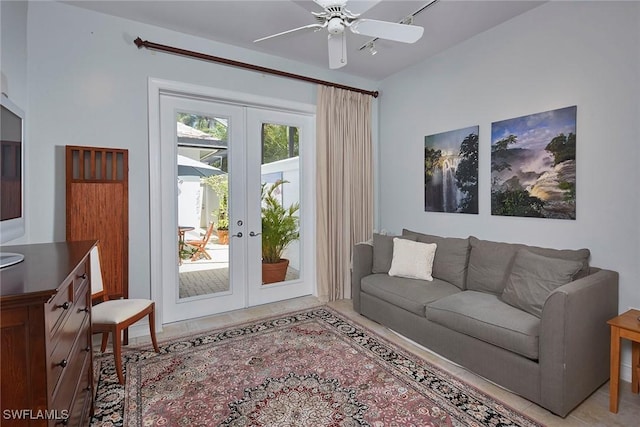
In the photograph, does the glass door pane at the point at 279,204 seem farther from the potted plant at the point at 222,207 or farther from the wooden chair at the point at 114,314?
the wooden chair at the point at 114,314

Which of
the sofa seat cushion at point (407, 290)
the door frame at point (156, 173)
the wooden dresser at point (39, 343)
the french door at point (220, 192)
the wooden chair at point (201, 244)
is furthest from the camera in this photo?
the wooden chair at point (201, 244)

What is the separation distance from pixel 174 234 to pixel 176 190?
46 cm

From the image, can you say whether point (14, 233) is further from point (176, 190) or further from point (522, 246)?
point (522, 246)

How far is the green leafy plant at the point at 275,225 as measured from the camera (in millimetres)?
3912

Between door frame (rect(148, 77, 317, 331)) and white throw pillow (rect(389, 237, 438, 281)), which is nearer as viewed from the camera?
door frame (rect(148, 77, 317, 331))

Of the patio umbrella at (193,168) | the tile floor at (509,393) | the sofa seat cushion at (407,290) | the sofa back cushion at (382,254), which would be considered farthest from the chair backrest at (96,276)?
the sofa back cushion at (382,254)

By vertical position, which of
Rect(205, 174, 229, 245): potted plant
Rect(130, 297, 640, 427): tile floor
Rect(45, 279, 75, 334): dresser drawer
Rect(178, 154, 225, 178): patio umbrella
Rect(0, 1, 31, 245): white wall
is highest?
Rect(0, 1, 31, 245): white wall

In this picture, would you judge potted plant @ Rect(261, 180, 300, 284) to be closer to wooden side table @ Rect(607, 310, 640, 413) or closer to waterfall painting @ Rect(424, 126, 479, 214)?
waterfall painting @ Rect(424, 126, 479, 214)

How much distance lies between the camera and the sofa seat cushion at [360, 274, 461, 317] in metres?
2.83

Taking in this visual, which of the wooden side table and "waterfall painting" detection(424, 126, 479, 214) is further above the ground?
"waterfall painting" detection(424, 126, 479, 214)

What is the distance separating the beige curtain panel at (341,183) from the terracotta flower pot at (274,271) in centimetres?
43

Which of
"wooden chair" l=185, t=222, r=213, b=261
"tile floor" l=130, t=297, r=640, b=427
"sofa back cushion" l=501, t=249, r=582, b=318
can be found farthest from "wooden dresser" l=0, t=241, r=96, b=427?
"sofa back cushion" l=501, t=249, r=582, b=318

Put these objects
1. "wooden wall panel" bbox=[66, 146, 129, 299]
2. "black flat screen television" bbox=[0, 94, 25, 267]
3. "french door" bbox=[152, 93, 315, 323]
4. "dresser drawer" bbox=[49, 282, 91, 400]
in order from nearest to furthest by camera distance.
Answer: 1. "dresser drawer" bbox=[49, 282, 91, 400]
2. "black flat screen television" bbox=[0, 94, 25, 267]
3. "wooden wall panel" bbox=[66, 146, 129, 299]
4. "french door" bbox=[152, 93, 315, 323]

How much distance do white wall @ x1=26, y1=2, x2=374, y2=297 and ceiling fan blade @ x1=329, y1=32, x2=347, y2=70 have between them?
1.51 metres
